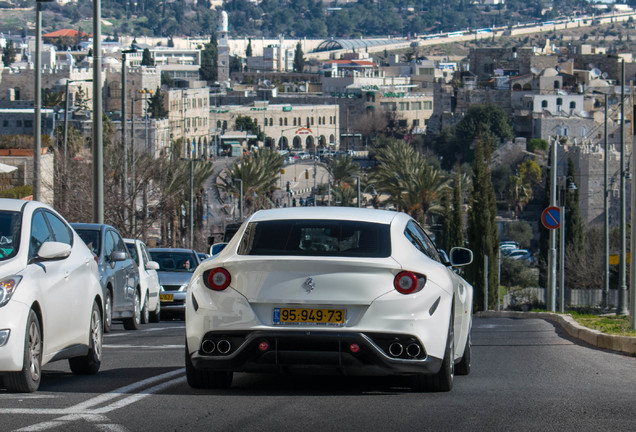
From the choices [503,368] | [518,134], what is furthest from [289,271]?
[518,134]

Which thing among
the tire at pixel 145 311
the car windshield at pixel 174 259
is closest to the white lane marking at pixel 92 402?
the tire at pixel 145 311

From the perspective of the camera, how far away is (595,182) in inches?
3900

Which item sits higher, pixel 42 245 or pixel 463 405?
pixel 42 245

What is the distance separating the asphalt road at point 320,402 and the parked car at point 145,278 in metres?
8.04

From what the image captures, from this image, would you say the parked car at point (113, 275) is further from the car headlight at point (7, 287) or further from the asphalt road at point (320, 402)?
the car headlight at point (7, 287)

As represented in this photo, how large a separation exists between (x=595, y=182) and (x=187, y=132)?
208ft

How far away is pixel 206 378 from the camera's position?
890 centimetres

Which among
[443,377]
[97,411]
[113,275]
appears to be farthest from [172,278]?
[97,411]

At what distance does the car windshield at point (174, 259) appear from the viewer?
25.5m

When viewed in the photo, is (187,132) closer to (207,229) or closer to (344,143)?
(344,143)

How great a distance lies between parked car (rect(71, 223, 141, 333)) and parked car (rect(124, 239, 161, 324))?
0.82m

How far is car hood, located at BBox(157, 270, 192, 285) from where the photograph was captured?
24.0 metres

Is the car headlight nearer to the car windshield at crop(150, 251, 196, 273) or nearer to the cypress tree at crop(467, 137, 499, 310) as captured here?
the car windshield at crop(150, 251, 196, 273)

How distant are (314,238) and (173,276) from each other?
1575cm
